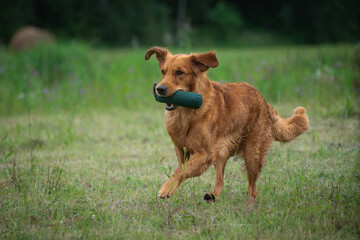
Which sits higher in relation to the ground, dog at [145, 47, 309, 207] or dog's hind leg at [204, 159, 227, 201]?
dog at [145, 47, 309, 207]

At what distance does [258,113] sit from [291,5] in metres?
28.8

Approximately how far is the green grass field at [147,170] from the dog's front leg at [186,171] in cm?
23

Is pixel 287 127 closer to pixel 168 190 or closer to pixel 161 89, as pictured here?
pixel 161 89

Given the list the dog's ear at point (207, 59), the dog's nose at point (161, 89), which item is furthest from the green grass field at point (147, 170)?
the dog's ear at point (207, 59)

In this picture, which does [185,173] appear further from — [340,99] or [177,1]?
[177,1]

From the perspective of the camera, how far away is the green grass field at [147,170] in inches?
127

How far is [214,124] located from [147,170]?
1.50 m

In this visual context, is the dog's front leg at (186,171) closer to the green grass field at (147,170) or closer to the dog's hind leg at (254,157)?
the green grass field at (147,170)

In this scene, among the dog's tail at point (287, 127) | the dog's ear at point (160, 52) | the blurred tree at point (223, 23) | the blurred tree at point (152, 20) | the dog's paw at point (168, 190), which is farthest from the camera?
the blurred tree at point (223, 23)

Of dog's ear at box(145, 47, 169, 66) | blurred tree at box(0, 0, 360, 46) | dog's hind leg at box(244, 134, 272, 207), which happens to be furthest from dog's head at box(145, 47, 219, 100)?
blurred tree at box(0, 0, 360, 46)

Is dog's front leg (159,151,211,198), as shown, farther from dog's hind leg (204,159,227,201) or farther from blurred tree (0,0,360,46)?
blurred tree (0,0,360,46)

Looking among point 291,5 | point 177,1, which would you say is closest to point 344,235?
point 291,5

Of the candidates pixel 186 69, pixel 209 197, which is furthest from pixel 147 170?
pixel 186 69

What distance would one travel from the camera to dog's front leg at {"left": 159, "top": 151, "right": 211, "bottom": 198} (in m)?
3.38
